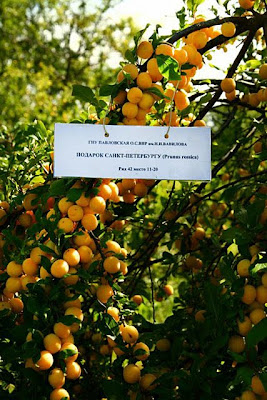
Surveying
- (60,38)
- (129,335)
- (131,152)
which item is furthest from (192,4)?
(60,38)

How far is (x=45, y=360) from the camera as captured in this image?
984 millimetres

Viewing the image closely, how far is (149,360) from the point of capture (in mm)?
1251

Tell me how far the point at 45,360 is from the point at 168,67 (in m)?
0.62

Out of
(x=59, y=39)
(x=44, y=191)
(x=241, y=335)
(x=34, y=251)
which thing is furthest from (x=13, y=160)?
(x=59, y=39)

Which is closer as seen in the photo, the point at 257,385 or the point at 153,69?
the point at 257,385

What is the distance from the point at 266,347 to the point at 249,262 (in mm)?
217

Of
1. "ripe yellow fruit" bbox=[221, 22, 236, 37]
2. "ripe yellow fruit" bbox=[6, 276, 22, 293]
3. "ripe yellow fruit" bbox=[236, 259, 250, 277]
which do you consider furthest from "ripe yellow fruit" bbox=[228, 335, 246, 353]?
"ripe yellow fruit" bbox=[221, 22, 236, 37]

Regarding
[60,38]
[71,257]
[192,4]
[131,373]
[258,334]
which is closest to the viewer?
[258,334]

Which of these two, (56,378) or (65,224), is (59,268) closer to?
(65,224)

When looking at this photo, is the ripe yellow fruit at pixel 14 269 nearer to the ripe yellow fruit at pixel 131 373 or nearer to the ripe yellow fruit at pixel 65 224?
the ripe yellow fruit at pixel 65 224

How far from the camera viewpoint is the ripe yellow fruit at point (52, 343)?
1.01 meters

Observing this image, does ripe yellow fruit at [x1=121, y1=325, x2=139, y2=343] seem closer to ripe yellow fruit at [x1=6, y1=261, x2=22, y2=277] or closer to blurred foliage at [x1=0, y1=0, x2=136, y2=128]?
ripe yellow fruit at [x1=6, y1=261, x2=22, y2=277]

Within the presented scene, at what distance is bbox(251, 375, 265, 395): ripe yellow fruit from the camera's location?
989 mm

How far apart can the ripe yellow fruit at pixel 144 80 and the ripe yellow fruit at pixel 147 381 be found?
0.63m
